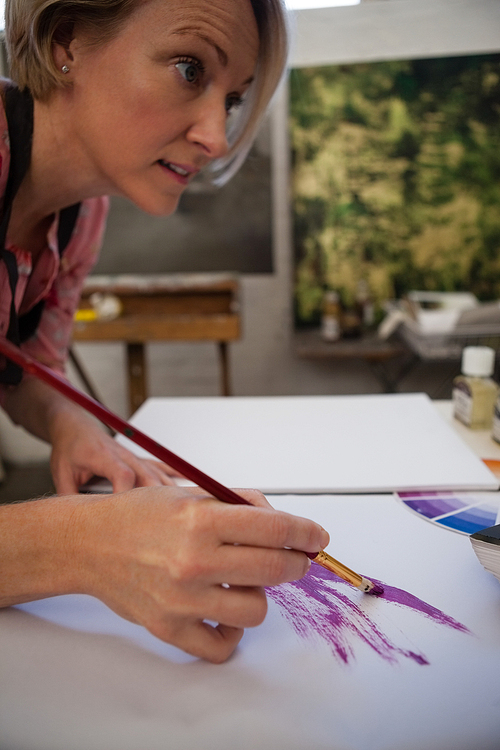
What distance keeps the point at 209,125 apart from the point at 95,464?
1.34 feet

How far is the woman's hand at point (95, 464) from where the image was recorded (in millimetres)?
665

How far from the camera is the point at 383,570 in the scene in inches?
21.0

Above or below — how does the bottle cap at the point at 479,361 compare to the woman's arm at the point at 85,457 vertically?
above

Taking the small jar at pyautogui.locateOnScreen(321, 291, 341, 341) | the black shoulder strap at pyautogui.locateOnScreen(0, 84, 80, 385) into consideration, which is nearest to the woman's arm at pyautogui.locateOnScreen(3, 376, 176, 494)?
the black shoulder strap at pyautogui.locateOnScreen(0, 84, 80, 385)

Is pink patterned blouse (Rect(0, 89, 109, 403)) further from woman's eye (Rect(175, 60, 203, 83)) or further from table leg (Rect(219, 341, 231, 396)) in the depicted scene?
table leg (Rect(219, 341, 231, 396))

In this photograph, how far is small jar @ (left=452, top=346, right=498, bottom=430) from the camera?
888 mm

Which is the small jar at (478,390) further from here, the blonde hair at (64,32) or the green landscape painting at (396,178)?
the green landscape painting at (396,178)

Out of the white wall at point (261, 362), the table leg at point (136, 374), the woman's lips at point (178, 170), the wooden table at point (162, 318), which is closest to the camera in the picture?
the woman's lips at point (178, 170)

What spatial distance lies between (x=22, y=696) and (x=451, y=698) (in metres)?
0.29

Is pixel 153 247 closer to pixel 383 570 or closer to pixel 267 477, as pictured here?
pixel 267 477

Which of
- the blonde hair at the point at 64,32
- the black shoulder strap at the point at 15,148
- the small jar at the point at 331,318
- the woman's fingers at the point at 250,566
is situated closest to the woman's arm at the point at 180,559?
the woman's fingers at the point at 250,566

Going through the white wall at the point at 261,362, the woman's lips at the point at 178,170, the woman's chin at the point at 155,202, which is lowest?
the white wall at the point at 261,362

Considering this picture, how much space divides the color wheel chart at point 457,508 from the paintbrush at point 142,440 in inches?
7.1

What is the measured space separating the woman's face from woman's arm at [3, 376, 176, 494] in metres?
0.29
